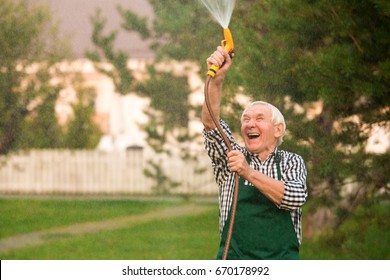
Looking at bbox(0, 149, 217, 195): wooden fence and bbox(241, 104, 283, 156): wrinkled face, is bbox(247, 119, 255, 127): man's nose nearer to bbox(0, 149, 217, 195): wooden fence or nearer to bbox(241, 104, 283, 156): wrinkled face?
bbox(241, 104, 283, 156): wrinkled face

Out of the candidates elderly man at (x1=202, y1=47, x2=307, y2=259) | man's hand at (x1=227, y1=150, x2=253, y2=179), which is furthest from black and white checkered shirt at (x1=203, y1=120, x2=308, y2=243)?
man's hand at (x1=227, y1=150, x2=253, y2=179)

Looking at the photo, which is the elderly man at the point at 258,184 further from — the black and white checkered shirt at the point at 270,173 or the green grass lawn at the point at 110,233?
the green grass lawn at the point at 110,233

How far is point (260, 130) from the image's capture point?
2340 millimetres

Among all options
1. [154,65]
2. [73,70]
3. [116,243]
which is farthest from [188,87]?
[116,243]

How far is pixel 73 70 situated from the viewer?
219 inches

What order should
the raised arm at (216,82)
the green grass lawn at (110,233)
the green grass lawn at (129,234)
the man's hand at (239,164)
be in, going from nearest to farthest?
the man's hand at (239,164) < the raised arm at (216,82) < the green grass lawn at (129,234) < the green grass lawn at (110,233)

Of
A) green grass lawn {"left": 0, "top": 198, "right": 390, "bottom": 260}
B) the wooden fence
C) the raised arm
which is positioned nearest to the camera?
the raised arm

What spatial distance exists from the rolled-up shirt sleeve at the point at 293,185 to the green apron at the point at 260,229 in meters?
0.03

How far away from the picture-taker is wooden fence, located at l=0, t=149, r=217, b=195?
5.75m

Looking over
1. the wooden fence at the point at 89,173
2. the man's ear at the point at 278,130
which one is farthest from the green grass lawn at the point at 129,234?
the man's ear at the point at 278,130

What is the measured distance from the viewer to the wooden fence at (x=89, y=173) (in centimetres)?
575

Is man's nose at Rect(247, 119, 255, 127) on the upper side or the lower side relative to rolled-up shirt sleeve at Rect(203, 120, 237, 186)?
upper

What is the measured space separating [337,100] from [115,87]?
1.74 metres

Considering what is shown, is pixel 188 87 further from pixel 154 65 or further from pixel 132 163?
pixel 132 163
